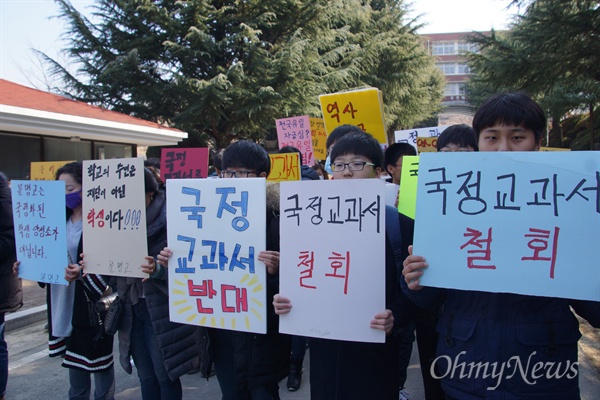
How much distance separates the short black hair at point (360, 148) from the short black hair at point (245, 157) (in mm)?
450

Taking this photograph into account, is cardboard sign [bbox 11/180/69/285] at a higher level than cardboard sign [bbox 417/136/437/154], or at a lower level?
lower

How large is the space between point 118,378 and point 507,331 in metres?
3.45

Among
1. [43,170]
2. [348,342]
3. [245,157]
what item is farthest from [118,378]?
[348,342]

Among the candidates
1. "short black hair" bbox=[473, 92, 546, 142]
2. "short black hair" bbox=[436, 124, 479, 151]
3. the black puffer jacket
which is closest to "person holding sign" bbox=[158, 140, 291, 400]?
"short black hair" bbox=[473, 92, 546, 142]

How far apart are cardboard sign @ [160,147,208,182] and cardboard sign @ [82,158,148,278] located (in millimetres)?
1644

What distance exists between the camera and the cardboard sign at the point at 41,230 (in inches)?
104

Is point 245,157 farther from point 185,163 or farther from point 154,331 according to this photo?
point 185,163

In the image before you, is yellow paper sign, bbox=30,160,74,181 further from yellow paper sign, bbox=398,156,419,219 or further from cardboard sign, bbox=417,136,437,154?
cardboard sign, bbox=417,136,437,154

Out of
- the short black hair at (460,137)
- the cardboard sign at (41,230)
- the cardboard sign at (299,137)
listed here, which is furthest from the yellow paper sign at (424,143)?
the cardboard sign at (41,230)

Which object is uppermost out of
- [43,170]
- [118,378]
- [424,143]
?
[424,143]

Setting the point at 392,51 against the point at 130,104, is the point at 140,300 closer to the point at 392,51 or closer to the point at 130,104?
the point at 130,104

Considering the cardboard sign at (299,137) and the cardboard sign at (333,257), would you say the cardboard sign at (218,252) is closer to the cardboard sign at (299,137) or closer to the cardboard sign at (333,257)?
the cardboard sign at (333,257)

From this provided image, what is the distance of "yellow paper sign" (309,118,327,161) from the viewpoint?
6.79 m

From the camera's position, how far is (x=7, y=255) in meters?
3.02
